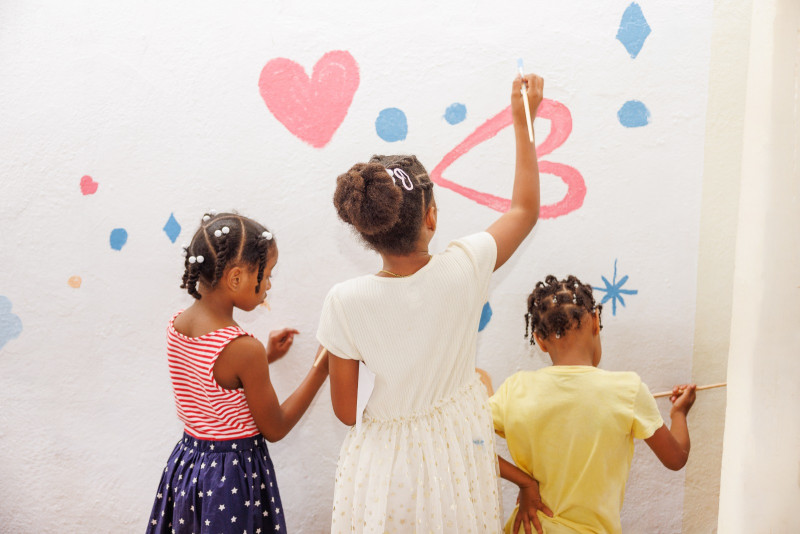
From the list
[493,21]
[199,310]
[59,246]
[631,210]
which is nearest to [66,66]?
[59,246]

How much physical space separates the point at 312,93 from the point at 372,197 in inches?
26.2

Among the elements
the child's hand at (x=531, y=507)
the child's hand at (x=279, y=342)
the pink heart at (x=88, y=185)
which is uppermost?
the pink heart at (x=88, y=185)

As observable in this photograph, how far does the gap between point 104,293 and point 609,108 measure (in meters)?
1.37

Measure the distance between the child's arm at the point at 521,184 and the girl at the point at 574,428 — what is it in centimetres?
23

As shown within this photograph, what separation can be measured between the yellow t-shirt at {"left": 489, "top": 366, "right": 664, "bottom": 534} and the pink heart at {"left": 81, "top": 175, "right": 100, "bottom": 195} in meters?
1.20

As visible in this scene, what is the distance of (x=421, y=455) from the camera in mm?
1264

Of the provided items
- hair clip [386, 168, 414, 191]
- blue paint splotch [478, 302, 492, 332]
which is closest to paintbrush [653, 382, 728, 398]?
blue paint splotch [478, 302, 492, 332]

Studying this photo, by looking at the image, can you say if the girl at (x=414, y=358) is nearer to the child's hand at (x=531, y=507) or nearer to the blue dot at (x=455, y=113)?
the child's hand at (x=531, y=507)

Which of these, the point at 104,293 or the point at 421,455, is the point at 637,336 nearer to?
the point at 421,455

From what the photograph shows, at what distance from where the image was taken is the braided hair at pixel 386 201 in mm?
1171

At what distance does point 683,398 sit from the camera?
1.66m

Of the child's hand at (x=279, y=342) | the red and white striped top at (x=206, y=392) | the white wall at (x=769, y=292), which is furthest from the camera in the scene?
the child's hand at (x=279, y=342)

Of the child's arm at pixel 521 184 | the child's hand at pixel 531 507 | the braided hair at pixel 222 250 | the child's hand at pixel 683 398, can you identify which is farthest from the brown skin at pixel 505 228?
the child's hand at pixel 683 398

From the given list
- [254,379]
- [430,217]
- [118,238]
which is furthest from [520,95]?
[118,238]
